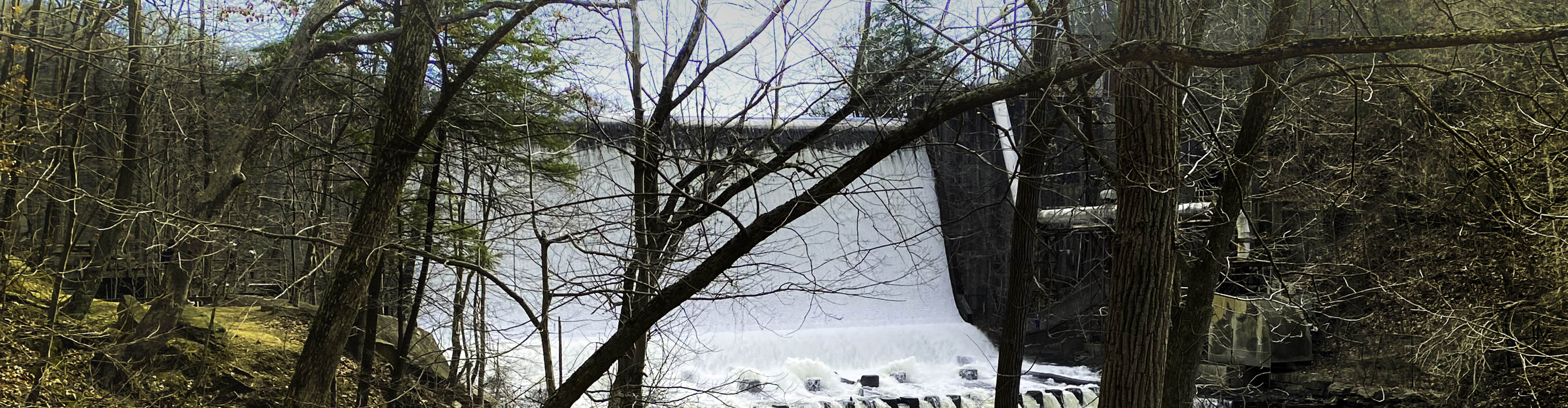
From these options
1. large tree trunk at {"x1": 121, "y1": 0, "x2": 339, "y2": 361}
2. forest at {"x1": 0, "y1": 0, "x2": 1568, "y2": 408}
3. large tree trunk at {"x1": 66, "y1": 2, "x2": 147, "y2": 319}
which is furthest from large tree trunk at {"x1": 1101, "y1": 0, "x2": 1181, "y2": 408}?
large tree trunk at {"x1": 66, "y1": 2, "x2": 147, "y2": 319}

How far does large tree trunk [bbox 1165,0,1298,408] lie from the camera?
626 cm

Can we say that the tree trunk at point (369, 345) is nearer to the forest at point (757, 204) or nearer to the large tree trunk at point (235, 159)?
the forest at point (757, 204)

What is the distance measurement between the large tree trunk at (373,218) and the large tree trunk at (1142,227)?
4.11 metres

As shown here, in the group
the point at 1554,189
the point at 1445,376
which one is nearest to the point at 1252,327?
the point at 1445,376

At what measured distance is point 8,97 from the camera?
7621mm

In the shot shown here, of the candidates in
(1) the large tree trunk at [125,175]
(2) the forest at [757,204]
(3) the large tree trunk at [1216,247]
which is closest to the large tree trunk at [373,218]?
(2) the forest at [757,204]

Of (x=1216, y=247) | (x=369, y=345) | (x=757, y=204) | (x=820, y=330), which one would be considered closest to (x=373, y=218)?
(x=757, y=204)

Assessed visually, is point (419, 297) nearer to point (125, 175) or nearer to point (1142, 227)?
point (125, 175)

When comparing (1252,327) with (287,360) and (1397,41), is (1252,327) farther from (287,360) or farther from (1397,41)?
→ (287,360)

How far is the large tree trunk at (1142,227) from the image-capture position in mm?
4668

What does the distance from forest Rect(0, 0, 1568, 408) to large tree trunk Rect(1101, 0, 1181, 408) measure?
18 millimetres

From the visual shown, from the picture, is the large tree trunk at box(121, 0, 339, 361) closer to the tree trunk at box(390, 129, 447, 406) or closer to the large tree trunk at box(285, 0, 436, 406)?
the tree trunk at box(390, 129, 447, 406)

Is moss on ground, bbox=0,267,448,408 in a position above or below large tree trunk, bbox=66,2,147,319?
below

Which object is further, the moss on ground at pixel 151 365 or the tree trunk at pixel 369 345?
the tree trunk at pixel 369 345
